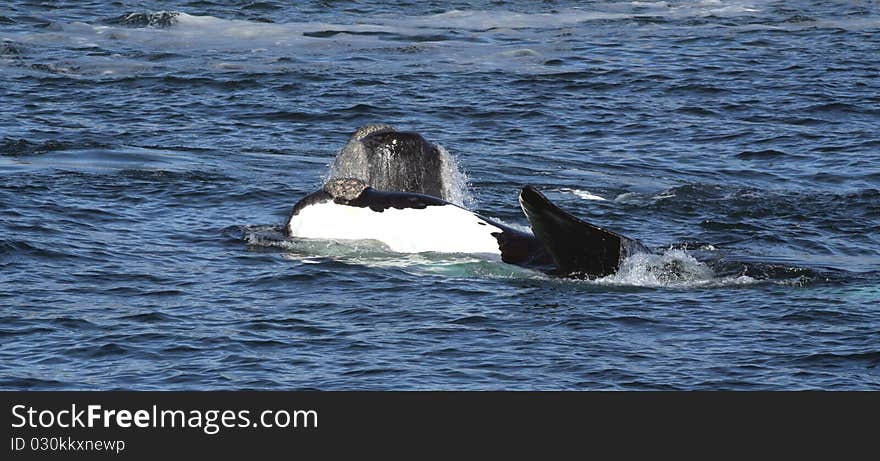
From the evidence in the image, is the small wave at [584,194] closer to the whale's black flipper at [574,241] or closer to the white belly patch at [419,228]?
the white belly patch at [419,228]

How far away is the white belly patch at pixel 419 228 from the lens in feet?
52.5

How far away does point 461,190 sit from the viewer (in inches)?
708

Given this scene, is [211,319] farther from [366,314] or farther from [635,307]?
[635,307]

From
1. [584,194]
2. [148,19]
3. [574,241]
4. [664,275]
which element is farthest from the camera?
[148,19]

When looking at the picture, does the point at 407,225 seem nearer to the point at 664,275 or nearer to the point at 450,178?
the point at 450,178

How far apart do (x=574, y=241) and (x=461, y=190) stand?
139 inches

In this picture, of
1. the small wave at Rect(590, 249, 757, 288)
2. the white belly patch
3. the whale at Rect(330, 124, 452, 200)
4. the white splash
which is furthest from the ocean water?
the white splash

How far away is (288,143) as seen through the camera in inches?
949

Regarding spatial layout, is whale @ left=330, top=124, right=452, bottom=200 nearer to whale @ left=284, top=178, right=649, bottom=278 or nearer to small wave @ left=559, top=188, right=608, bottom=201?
whale @ left=284, top=178, right=649, bottom=278

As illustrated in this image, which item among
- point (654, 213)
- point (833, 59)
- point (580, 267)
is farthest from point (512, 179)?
point (833, 59)

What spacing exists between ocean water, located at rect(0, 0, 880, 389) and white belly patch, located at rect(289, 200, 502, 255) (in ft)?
0.57

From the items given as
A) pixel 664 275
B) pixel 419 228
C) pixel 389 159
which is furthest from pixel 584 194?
pixel 664 275

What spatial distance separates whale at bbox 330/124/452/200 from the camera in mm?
16422
